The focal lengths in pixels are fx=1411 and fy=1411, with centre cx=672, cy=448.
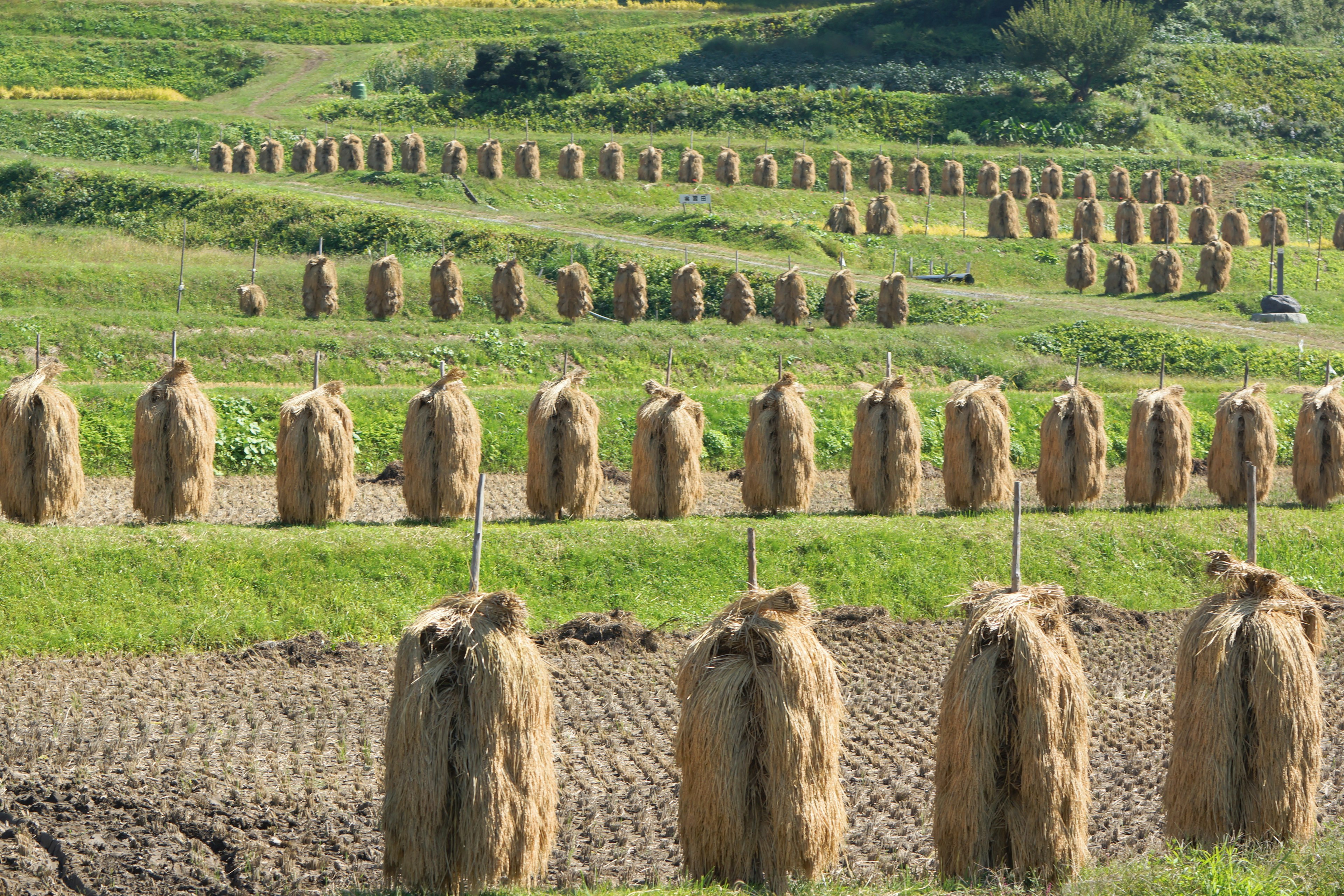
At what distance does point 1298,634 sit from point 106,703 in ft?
46.3

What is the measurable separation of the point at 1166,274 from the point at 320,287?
106 feet

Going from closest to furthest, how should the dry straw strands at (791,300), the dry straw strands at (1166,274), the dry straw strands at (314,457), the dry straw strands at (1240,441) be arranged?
the dry straw strands at (314,457)
the dry straw strands at (1240,441)
the dry straw strands at (791,300)
the dry straw strands at (1166,274)

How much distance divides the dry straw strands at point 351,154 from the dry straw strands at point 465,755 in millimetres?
54088

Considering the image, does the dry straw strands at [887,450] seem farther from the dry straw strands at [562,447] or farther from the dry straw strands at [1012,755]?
the dry straw strands at [1012,755]

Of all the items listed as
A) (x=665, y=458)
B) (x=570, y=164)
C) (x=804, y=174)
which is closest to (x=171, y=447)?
(x=665, y=458)

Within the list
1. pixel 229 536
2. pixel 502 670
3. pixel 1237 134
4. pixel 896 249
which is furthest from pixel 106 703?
pixel 1237 134

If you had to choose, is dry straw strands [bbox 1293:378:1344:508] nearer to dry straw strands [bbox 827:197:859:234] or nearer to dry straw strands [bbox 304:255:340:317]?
dry straw strands [bbox 304:255:340:317]

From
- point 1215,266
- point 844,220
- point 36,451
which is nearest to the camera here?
point 36,451

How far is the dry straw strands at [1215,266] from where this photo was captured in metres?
55.0

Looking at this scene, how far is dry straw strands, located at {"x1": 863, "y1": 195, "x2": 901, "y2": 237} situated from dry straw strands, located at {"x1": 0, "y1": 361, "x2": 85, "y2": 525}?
1645 inches

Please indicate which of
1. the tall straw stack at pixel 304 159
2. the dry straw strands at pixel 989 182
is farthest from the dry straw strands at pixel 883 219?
the tall straw stack at pixel 304 159

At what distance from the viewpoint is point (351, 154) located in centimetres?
6322

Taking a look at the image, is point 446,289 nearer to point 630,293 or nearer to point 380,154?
point 630,293

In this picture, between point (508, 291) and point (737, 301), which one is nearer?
point (508, 291)
